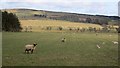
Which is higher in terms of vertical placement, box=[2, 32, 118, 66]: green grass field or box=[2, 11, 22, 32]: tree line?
box=[2, 32, 118, 66]: green grass field

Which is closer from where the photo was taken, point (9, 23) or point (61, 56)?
point (61, 56)

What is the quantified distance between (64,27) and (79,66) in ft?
468

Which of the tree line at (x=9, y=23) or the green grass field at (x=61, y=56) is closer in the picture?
the green grass field at (x=61, y=56)

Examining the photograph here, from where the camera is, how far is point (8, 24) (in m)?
122

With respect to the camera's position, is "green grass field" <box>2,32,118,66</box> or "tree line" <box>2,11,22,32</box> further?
"tree line" <box>2,11,22,32</box>

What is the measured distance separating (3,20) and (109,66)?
A: 98961 mm

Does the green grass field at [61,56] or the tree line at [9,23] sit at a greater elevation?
the green grass field at [61,56]

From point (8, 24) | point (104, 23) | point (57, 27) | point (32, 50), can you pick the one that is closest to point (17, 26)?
point (8, 24)

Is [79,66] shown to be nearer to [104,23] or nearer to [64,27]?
[64,27]

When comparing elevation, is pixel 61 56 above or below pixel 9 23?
above

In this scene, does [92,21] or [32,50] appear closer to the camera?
[32,50]

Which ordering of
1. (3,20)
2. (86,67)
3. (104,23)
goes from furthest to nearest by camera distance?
1. (104,23)
2. (3,20)
3. (86,67)

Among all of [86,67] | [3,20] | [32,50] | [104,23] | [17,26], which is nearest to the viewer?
[86,67]

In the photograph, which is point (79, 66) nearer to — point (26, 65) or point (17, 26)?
point (26, 65)
